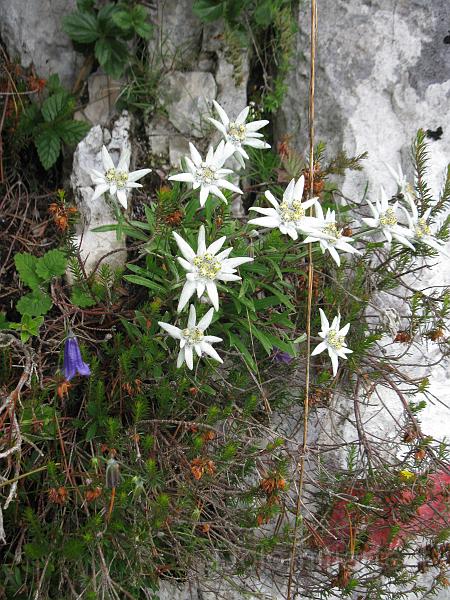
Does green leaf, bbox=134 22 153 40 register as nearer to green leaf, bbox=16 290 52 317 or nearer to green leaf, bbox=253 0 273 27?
green leaf, bbox=253 0 273 27

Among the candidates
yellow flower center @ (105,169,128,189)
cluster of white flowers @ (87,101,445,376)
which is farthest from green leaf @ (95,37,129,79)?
yellow flower center @ (105,169,128,189)

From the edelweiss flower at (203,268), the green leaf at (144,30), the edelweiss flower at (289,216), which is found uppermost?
the green leaf at (144,30)

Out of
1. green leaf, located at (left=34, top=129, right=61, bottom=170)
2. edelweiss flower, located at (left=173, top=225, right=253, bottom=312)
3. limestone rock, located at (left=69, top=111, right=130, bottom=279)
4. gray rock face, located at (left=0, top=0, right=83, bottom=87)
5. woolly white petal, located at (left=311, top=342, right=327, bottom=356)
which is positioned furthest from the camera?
gray rock face, located at (left=0, top=0, right=83, bottom=87)

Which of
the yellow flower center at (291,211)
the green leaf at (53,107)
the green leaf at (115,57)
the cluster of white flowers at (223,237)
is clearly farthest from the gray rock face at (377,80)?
the green leaf at (53,107)

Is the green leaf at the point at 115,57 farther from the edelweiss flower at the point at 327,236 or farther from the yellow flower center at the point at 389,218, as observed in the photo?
the yellow flower center at the point at 389,218

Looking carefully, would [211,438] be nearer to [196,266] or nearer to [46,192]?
[196,266]

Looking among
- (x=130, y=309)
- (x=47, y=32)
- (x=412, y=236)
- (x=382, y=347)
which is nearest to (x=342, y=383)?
(x=382, y=347)
